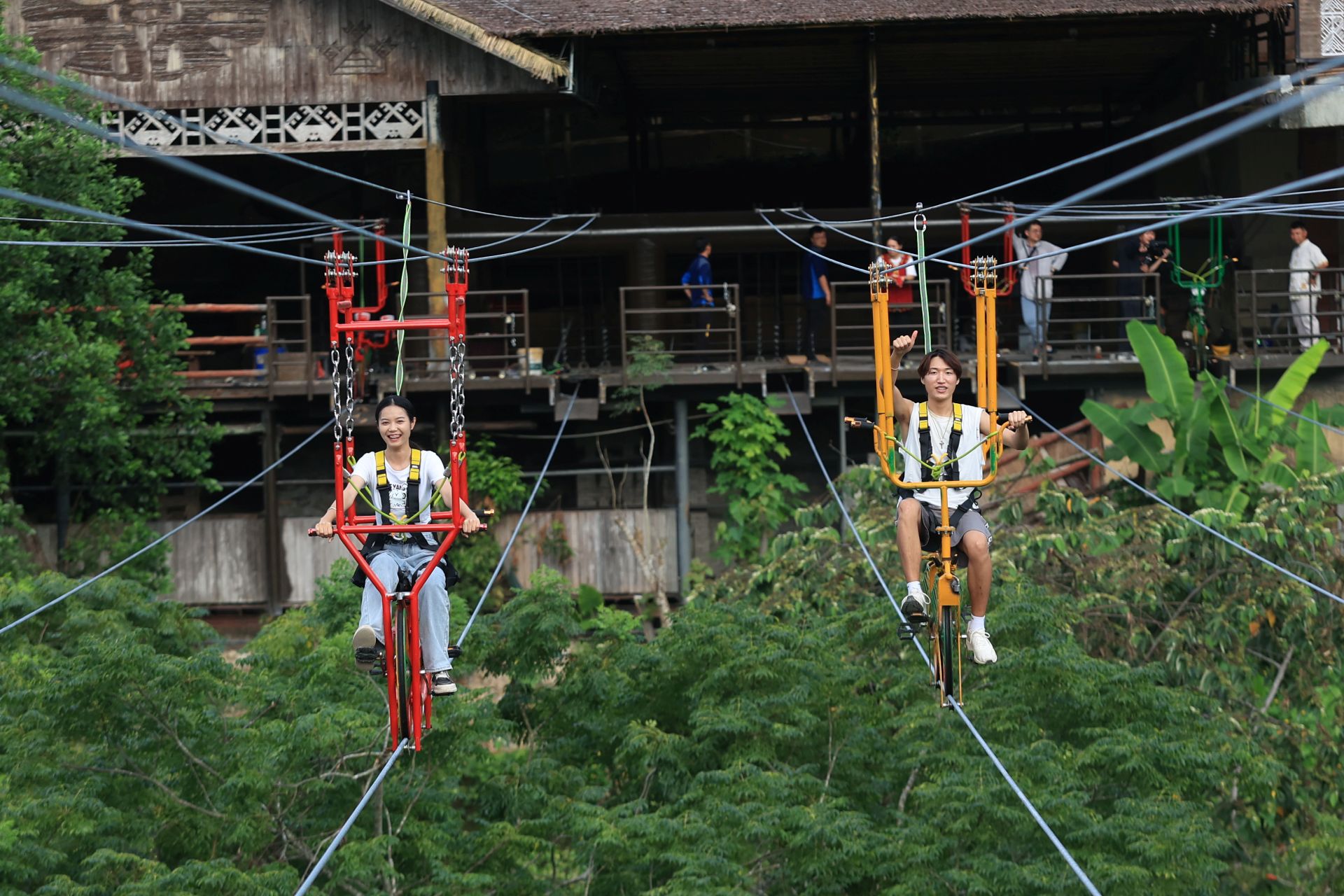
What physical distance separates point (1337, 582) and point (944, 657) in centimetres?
715

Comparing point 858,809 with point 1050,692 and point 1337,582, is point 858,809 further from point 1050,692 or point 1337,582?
point 1337,582

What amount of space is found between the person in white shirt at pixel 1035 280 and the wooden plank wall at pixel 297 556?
15.4 ft

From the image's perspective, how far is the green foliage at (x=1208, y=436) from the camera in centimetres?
1622

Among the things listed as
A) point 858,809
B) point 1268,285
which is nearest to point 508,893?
point 858,809

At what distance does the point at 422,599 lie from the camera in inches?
374

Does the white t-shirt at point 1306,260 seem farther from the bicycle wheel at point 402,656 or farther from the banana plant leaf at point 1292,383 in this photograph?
the bicycle wheel at point 402,656

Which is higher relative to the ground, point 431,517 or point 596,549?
point 431,517

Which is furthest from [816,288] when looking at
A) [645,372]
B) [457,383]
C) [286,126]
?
[457,383]

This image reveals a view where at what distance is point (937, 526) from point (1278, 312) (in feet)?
40.8

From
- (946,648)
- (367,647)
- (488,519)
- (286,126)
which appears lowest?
(488,519)

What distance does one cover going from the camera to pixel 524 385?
62.8 feet

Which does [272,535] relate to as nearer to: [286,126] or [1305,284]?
[286,126]

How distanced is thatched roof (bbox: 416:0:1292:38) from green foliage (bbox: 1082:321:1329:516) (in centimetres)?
346

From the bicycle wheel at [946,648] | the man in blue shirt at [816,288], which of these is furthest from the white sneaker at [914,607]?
the man in blue shirt at [816,288]
